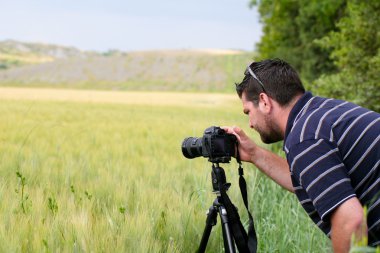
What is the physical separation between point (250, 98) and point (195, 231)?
1.03m

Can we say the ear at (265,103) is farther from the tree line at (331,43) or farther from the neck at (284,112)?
the tree line at (331,43)

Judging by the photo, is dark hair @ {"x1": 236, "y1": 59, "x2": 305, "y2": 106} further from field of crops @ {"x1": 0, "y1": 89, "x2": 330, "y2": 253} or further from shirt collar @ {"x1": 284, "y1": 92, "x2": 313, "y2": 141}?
field of crops @ {"x1": 0, "y1": 89, "x2": 330, "y2": 253}

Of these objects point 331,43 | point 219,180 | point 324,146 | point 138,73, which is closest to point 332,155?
point 324,146

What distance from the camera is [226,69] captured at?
2975 inches

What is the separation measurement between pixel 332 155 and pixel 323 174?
0.31 ft

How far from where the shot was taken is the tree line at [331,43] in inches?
338

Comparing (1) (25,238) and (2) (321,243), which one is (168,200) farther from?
(1) (25,238)

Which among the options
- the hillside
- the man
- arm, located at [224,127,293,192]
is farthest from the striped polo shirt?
the hillside

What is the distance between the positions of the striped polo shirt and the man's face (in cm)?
11

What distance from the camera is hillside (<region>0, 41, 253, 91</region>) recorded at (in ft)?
222

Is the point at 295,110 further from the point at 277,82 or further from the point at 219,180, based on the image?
the point at 219,180

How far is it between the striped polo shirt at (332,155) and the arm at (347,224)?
29 millimetres

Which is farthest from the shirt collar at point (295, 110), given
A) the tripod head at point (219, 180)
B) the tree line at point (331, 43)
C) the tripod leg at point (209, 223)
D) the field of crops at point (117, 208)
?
the tree line at point (331, 43)

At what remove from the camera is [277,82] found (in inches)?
A: 98.7
